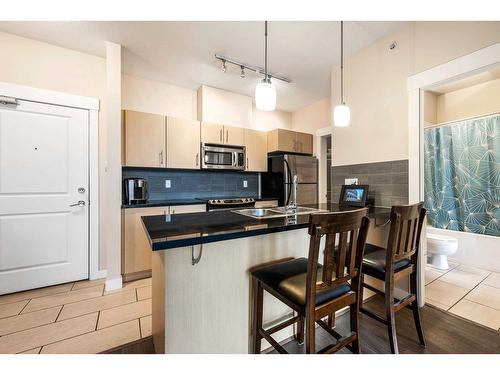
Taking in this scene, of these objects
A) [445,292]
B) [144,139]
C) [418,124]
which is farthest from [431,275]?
[144,139]

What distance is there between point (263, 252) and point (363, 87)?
2324mm

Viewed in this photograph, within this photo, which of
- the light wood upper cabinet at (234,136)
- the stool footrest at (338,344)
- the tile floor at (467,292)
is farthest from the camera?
the light wood upper cabinet at (234,136)

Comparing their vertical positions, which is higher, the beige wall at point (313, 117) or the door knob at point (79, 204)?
the beige wall at point (313, 117)

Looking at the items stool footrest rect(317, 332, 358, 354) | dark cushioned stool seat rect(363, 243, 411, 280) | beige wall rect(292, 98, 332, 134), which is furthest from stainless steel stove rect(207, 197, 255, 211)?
stool footrest rect(317, 332, 358, 354)

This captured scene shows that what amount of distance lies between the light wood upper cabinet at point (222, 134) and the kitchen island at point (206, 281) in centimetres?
216

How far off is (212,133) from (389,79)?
7.74ft

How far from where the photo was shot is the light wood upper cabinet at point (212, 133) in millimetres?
3316

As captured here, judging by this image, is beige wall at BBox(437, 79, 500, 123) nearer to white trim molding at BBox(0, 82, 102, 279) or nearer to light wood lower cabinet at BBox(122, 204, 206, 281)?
light wood lower cabinet at BBox(122, 204, 206, 281)

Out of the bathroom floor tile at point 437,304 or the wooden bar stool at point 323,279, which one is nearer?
the wooden bar stool at point 323,279

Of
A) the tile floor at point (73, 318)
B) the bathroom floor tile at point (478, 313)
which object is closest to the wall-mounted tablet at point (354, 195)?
the bathroom floor tile at point (478, 313)

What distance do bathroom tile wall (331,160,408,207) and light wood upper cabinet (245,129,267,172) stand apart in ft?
5.06

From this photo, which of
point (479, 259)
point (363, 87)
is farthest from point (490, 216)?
point (363, 87)

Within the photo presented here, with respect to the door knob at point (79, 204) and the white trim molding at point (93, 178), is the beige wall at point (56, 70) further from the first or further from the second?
the door knob at point (79, 204)
